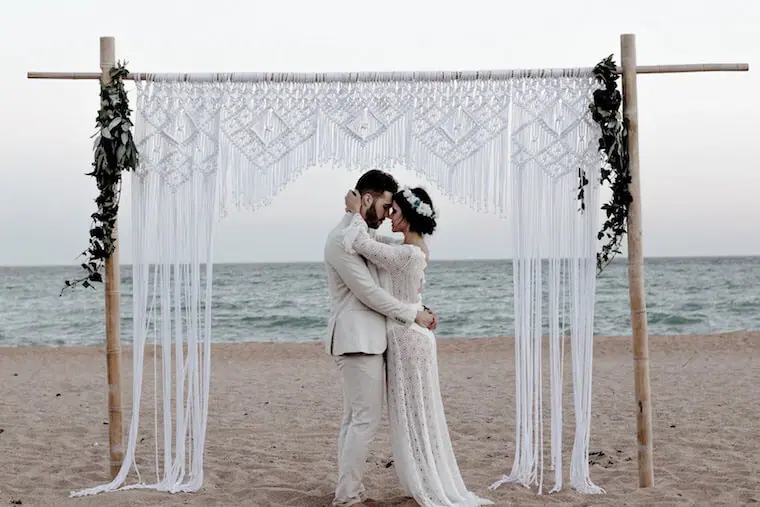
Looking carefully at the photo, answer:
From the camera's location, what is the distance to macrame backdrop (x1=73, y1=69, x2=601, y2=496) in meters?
4.07

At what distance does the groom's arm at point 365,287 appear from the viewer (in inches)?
142

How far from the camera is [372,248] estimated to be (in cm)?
361

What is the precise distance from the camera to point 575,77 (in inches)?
162

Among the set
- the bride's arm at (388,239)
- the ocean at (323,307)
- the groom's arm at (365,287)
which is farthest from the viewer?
the ocean at (323,307)

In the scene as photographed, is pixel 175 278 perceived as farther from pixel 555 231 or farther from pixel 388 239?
pixel 555 231

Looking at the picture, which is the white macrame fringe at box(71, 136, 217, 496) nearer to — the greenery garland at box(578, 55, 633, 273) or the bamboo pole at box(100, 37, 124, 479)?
the bamboo pole at box(100, 37, 124, 479)

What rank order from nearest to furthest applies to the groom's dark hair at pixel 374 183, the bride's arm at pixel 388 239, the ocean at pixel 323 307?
the groom's dark hair at pixel 374 183 → the bride's arm at pixel 388 239 → the ocean at pixel 323 307

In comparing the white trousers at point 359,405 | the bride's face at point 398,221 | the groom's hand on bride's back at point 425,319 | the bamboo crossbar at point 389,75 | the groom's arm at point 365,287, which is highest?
the bamboo crossbar at point 389,75

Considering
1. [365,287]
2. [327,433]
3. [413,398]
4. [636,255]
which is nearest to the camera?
[365,287]

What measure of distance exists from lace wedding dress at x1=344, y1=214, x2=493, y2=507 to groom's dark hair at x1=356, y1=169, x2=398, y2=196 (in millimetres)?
142

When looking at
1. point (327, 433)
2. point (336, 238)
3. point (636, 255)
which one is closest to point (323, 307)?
point (327, 433)

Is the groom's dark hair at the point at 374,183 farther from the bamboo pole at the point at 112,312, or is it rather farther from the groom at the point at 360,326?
the bamboo pole at the point at 112,312

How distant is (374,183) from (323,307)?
1896cm

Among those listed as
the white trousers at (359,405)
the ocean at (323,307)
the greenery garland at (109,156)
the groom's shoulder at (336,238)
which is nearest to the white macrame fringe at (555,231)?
the white trousers at (359,405)
